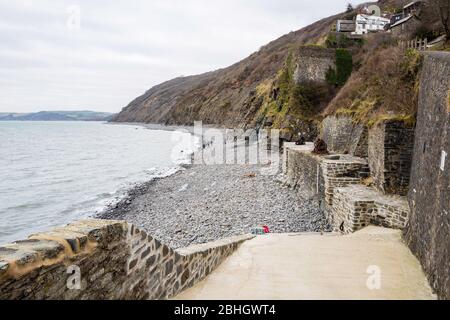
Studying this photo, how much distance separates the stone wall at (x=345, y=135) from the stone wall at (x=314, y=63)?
Result: 10.3 metres

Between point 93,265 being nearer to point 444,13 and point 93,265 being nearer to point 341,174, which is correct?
point 341,174

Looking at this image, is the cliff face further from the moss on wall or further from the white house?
the moss on wall

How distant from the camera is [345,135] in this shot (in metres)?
19.3

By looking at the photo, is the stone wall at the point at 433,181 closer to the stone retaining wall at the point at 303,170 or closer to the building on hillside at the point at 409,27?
the stone retaining wall at the point at 303,170

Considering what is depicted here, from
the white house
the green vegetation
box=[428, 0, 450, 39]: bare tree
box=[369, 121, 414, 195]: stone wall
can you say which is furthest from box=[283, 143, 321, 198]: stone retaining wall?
the white house

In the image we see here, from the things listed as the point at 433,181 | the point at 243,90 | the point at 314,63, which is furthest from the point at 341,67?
the point at 243,90

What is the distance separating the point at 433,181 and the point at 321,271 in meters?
2.83

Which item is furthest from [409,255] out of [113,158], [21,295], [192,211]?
[113,158]

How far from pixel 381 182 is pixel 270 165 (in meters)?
15.7

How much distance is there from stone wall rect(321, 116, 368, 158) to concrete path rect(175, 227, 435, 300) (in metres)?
7.17

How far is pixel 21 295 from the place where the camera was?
3.41 meters

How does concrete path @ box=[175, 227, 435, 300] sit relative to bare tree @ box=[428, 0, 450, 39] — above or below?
below

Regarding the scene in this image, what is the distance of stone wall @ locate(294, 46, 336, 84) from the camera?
32031mm
